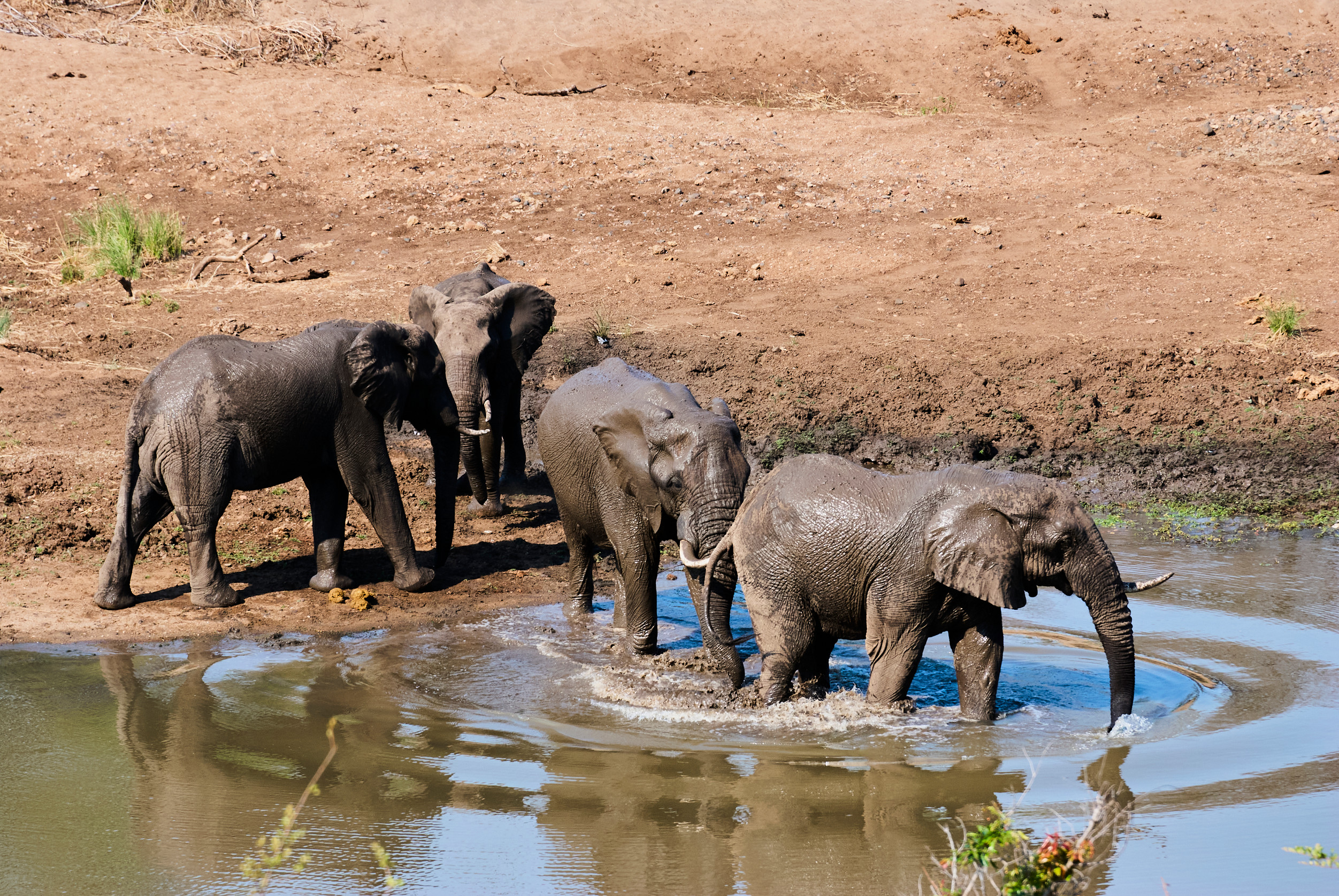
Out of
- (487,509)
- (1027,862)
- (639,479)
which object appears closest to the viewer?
(1027,862)

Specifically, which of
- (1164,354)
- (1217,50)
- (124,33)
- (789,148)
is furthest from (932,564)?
(124,33)

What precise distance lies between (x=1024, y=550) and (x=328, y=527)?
4852 mm

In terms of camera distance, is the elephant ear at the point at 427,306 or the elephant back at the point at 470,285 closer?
the elephant ear at the point at 427,306

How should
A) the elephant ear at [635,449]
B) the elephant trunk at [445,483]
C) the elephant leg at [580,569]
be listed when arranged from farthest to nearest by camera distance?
the elephant trunk at [445,483] → the elephant leg at [580,569] → the elephant ear at [635,449]

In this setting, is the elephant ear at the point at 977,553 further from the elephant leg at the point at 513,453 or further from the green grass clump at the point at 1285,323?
the green grass clump at the point at 1285,323

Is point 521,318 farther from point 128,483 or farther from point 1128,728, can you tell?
point 1128,728

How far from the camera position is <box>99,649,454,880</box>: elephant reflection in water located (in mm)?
5434

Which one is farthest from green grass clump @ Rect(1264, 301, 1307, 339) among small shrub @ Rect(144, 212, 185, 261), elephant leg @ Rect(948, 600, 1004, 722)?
small shrub @ Rect(144, 212, 185, 261)

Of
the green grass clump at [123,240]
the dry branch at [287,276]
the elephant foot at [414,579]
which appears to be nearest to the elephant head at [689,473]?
the elephant foot at [414,579]

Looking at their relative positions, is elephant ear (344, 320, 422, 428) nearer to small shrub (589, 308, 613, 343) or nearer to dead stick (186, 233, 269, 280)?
small shrub (589, 308, 613, 343)

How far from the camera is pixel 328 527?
9312mm

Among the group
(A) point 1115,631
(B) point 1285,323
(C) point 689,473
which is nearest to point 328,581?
(C) point 689,473

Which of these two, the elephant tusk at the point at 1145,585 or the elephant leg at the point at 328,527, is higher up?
the elephant tusk at the point at 1145,585

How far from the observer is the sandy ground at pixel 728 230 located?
11.2m
